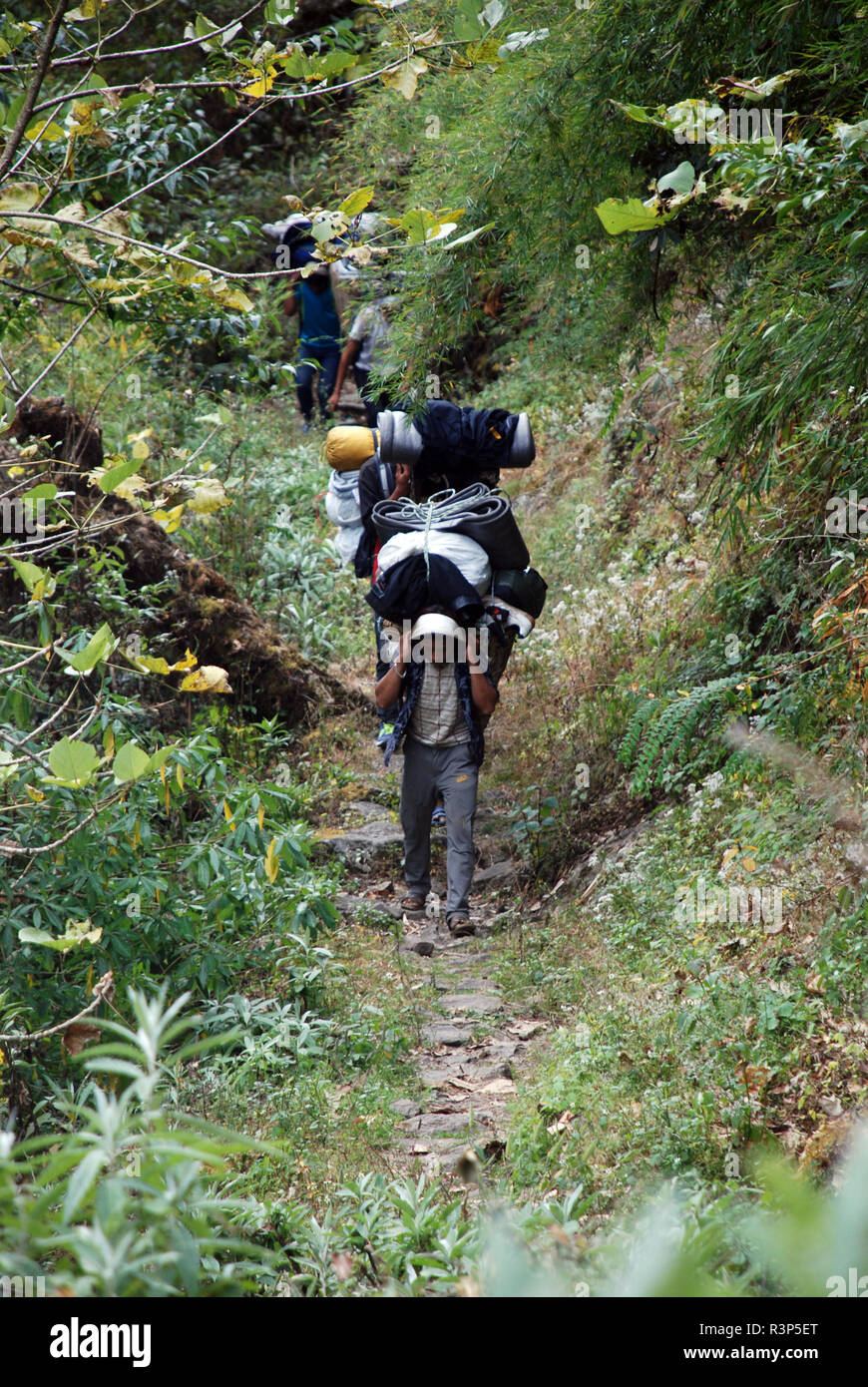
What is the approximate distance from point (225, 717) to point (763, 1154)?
484cm

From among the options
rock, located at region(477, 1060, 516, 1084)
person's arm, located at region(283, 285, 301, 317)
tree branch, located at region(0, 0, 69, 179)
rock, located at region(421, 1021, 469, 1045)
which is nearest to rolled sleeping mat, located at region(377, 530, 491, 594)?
rock, located at region(421, 1021, 469, 1045)

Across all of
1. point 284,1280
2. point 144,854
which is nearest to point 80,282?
point 144,854

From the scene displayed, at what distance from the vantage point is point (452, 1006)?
200 inches

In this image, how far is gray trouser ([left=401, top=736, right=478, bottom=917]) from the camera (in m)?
6.26

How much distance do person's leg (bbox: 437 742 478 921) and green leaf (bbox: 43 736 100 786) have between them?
419 cm

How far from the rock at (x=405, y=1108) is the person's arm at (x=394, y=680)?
2657mm

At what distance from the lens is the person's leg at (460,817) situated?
246 inches

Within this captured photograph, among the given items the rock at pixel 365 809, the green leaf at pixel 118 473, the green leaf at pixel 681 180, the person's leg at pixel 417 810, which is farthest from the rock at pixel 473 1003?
the green leaf at pixel 681 180

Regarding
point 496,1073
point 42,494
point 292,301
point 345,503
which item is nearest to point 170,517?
point 42,494

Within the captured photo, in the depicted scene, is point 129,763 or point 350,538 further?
point 350,538

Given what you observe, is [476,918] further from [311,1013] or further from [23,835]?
[23,835]

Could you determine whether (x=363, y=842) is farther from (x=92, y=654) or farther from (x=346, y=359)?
(x=346, y=359)

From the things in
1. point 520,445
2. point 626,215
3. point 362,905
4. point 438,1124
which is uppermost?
point 520,445

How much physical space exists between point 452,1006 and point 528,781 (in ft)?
8.60
